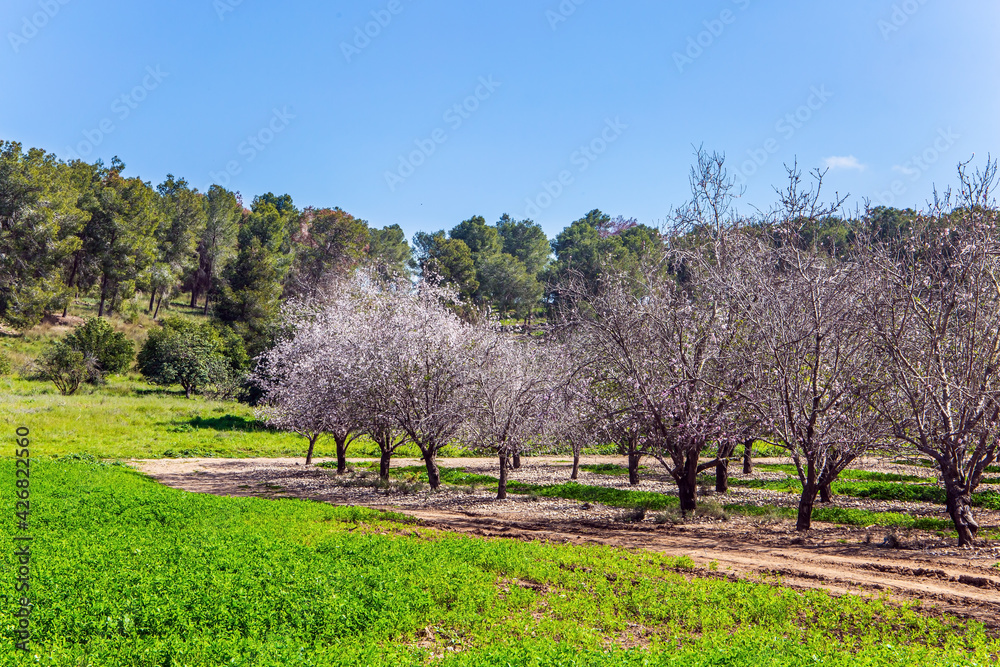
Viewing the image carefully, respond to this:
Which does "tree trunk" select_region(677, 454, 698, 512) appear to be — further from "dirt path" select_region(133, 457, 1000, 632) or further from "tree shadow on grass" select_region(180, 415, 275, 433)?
"tree shadow on grass" select_region(180, 415, 275, 433)

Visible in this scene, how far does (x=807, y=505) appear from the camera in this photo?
56.9ft

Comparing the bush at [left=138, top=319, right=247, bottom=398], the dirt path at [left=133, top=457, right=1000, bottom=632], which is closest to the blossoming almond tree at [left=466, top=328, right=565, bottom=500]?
the dirt path at [left=133, top=457, right=1000, bottom=632]

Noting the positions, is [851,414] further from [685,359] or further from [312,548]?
[312,548]

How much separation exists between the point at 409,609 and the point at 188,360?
158ft

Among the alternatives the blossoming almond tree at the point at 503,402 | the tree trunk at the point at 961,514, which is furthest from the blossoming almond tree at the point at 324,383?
the tree trunk at the point at 961,514

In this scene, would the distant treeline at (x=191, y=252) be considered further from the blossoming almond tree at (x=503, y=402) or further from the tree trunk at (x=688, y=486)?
the tree trunk at (x=688, y=486)

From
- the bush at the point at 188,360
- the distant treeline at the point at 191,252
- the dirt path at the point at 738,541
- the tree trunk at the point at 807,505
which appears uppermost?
the distant treeline at the point at 191,252

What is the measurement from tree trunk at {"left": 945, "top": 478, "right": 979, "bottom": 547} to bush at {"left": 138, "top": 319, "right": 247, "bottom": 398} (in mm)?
48794

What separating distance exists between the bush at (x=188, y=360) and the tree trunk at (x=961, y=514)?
1921 inches

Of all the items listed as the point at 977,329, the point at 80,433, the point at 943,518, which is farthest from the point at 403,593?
the point at 80,433

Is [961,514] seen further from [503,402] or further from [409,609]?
[503,402]

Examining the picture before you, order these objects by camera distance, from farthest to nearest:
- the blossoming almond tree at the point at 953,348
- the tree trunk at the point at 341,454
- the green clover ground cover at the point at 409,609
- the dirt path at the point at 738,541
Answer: the tree trunk at the point at 341,454, the blossoming almond tree at the point at 953,348, the dirt path at the point at 738,541, the green clover ground cover at the point at 409,609

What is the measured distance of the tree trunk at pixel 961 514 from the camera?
49.2ft

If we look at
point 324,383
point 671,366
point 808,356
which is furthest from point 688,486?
point 324,383
